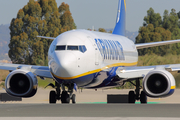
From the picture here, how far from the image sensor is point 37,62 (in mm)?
77312

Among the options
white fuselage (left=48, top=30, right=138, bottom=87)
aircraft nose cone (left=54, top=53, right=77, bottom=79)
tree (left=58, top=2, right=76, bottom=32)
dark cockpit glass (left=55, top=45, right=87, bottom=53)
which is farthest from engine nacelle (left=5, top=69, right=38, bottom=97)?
tree (left=58, top=2, right=76, bottom=32)

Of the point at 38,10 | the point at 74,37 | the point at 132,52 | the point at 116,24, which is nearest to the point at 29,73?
the point at 74,37

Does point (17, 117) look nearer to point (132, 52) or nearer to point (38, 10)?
point (132, 52)

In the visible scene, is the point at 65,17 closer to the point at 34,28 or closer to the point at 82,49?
the point at 34,28

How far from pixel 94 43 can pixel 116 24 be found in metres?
12.4

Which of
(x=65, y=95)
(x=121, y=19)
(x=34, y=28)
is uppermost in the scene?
(x=34, y=28)

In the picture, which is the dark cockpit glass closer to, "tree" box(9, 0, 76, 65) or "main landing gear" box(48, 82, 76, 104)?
"main landing gear" box(48, 82, 76, 104)

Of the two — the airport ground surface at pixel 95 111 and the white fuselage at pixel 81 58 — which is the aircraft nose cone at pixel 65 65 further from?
the airport ground surface at pixel 95 111

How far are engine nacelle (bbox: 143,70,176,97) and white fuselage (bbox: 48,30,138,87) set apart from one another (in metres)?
2.53

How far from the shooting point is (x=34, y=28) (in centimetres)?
8212

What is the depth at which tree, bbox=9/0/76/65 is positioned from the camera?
258 ft

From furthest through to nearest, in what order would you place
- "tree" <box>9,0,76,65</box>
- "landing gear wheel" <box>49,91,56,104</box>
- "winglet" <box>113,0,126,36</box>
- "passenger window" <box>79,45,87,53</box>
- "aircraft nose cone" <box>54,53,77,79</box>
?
"tree" <box>9,0,76,65</box> < "winglet" <box>113,0,126,36</box> < "landing gear wheel" <box>49,91,56,104</box> < "passenger window" <box>79,45,87,53</box> < "aircraft nose cone" <box>54,53,77,79</box>

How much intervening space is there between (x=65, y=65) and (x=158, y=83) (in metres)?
5.08

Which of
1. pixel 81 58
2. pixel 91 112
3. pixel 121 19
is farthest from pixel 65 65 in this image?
pixel 121 19
